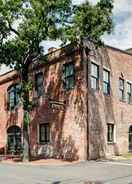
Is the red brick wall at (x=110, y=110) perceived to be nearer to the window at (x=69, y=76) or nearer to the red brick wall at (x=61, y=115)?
the red brick wall at (x=61, y=115)

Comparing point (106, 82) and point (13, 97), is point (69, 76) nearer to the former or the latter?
point (106, 82)

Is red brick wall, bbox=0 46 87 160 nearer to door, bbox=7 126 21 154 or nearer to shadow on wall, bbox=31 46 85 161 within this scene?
shadow on wall, bbox=31 46 85 161

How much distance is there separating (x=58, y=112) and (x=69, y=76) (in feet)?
8.93

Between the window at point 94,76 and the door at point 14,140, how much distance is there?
962 cm

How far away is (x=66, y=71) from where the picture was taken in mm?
28484

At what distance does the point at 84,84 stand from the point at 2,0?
300 inches

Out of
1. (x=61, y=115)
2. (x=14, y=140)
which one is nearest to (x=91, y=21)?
(x=61, y=115)

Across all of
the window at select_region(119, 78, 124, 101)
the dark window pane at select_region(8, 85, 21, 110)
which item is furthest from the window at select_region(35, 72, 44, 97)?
the window at select_region(119, 78, 124, 101)

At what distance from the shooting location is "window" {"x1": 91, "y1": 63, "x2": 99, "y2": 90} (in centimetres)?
2777

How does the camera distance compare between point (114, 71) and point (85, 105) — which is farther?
point (114, 71)

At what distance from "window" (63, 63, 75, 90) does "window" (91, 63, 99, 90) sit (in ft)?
4.29

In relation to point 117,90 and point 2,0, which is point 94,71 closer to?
point 117,90

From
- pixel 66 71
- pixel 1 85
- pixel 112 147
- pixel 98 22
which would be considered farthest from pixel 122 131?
pixel 1 85

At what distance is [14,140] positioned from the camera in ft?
115
